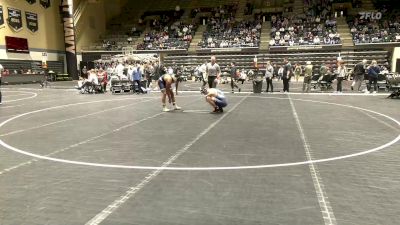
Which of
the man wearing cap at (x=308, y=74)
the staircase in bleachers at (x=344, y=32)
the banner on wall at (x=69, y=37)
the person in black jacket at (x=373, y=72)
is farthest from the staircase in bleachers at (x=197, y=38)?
the person in black jacket at (x=373, y=72)

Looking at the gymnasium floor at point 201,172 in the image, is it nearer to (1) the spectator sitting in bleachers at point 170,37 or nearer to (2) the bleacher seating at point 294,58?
(2) the bleacher seating at point 294,58

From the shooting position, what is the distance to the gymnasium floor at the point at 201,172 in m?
3.59

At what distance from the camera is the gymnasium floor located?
11.8ft

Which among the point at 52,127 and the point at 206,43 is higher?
the point at 206,43

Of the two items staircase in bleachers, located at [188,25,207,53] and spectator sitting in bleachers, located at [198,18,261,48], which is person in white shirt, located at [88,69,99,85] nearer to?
staircase in bleachers, located at [188,25,207,53]

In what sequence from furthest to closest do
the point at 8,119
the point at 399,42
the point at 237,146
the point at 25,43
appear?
1. the point at 25,43
2. the point at 399,42
3. the point at 8,119
4. the point at 237,146

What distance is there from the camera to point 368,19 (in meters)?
35.6

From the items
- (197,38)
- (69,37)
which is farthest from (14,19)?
(197,38)

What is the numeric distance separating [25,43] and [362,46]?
2990 centimetres

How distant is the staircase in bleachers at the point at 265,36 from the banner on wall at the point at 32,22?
2134cm

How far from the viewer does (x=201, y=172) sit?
4.94 metres

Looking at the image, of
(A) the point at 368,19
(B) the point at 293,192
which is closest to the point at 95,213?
(B) the point at 293,192

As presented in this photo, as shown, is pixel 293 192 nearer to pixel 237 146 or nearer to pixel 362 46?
pixel 237 146

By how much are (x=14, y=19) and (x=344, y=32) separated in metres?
29.7
